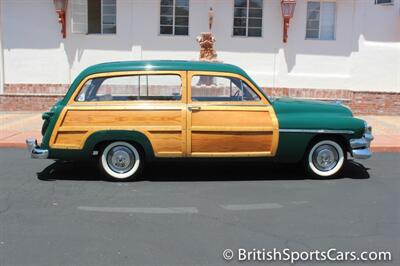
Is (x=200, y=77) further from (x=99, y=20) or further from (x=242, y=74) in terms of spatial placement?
(x=99, y=20)

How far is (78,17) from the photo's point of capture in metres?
14.3

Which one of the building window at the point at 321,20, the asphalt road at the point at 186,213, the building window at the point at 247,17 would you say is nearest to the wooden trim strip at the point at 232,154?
the asphalt road at the point at 186,213

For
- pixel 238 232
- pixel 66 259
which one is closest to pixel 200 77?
pixel 238 232

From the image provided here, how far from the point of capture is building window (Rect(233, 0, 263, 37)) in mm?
14516

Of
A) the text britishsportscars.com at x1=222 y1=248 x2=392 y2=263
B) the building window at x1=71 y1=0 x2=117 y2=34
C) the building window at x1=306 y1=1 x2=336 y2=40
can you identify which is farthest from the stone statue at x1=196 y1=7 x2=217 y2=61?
the text britishsportscars.com at x1=222 y1=248 x2=392 y2=263

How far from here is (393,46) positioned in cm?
1423

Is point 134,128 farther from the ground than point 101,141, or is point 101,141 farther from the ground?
point 134,128

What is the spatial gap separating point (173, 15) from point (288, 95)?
425cm

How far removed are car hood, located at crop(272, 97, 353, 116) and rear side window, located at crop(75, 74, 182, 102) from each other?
1443 mm

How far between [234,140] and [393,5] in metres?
9.80

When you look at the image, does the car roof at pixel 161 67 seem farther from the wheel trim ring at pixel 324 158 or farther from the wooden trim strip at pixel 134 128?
the wheel trim ring at pixel 324 158

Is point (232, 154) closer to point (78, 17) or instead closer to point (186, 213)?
point (186, 213)

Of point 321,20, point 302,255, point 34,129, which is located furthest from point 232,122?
point 321,20

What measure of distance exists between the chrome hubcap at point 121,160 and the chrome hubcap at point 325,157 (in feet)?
8.69
